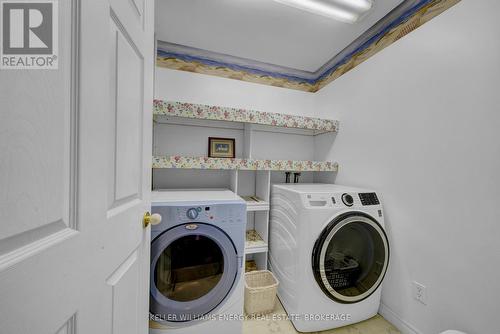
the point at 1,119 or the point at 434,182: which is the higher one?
the point at 1,119

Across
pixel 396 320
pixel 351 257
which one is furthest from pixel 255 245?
pixel 396 320

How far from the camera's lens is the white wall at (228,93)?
1995 mm

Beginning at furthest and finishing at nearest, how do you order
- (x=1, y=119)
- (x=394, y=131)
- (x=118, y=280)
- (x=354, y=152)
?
(x=354, y=152)
(x=394, y=131)
(x=118, y=280)
(x=1, y=119)

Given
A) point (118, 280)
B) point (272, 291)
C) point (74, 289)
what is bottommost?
point (272, 291)

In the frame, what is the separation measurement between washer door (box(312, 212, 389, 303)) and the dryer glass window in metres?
0.71

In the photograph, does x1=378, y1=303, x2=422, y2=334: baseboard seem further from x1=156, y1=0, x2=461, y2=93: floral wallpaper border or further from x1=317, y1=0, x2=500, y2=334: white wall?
x1=156, y1=0, x2=461, y2=93: floral wallpaper border

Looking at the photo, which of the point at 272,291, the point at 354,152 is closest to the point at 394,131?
the point at 354,152

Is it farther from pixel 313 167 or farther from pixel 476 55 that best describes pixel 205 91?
pixel 476 55

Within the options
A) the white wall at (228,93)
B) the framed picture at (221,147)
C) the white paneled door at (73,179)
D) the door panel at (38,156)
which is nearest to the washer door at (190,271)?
the white paneled door at (73,179)

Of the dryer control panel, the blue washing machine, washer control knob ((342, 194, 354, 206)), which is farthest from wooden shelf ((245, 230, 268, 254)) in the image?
washer control knob ((342, 194, 354, 206))

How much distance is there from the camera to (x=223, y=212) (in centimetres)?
124

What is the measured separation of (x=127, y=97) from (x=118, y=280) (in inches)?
24.6

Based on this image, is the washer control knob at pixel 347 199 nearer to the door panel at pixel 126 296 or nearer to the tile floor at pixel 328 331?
the tile floor at pixel 328 331

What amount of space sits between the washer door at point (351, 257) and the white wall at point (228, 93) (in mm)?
1571
